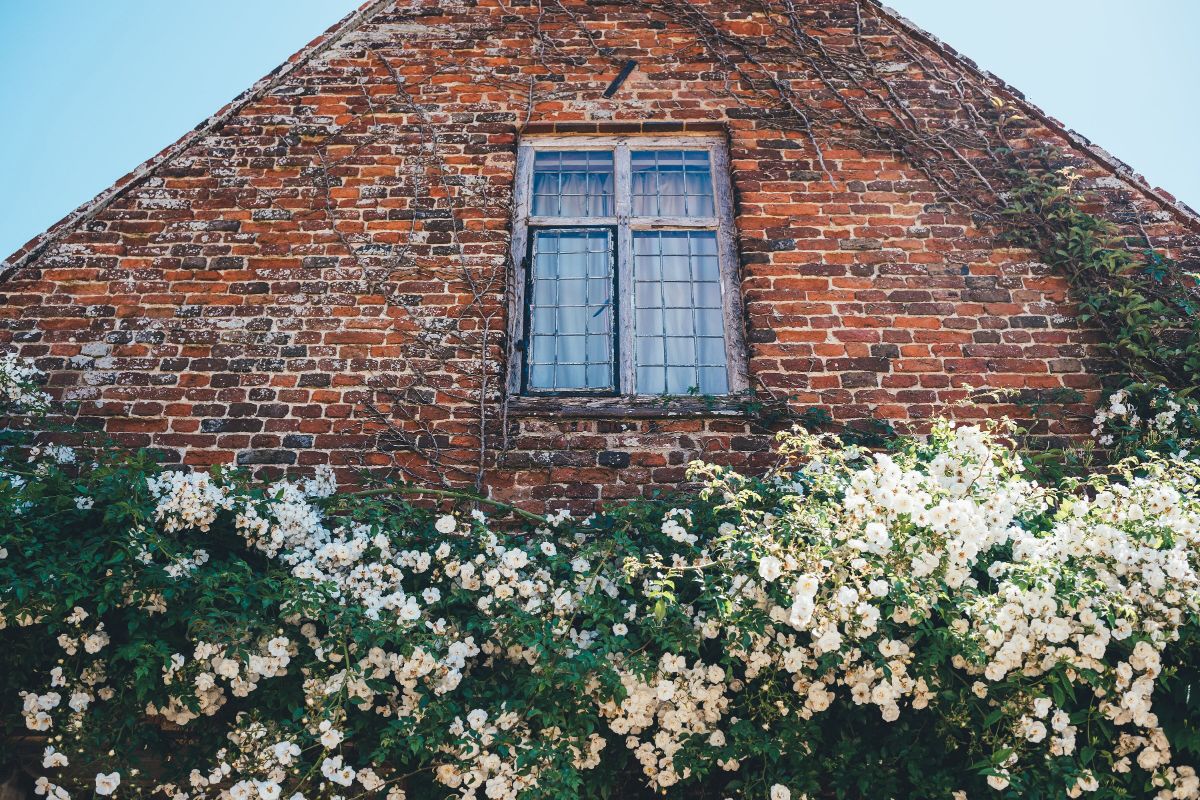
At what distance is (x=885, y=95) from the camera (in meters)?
5.72

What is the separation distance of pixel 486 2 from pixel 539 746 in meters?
4.83

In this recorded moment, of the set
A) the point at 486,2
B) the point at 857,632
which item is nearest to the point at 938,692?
the point at 857,632

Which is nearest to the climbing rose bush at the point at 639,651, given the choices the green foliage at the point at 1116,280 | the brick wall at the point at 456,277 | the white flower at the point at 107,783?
the white flower at the point at 107,783

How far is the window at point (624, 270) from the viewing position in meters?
5.15

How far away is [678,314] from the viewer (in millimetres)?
5312

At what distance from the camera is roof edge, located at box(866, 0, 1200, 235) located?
5.22 meters

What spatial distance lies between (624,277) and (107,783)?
3535mm

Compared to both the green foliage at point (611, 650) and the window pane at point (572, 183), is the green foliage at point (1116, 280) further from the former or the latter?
the window pane at point (572, 183)

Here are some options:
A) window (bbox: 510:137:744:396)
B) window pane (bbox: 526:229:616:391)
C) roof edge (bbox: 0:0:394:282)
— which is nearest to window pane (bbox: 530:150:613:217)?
window (bbox: 510:137:744:396)

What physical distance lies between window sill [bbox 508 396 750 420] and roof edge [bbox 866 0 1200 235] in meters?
2.68

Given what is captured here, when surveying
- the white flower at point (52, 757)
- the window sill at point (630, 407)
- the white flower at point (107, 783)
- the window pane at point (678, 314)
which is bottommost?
the white flower at point (107, 783)

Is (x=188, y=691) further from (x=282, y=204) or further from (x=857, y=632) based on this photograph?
(x=282, y=204)

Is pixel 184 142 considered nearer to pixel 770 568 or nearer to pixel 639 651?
pixel 639 651

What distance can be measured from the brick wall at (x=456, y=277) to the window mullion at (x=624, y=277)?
0.27 metres
